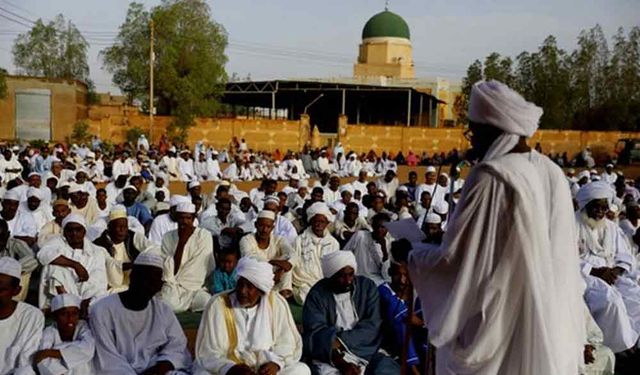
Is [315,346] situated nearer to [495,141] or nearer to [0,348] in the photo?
[0,348]

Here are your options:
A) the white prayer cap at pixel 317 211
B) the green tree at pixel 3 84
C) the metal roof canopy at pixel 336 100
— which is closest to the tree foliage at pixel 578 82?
the metal roof canopy at pixel 336 100

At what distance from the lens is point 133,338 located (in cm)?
461

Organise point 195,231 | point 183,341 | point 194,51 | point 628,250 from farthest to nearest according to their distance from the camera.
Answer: point 194,51 → point 195,231 → point 628,250 → point 183,341

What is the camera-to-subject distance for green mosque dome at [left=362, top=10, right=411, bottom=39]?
50.0 meters

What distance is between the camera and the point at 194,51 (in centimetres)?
3086

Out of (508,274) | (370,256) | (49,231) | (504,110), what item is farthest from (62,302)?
(370,256)

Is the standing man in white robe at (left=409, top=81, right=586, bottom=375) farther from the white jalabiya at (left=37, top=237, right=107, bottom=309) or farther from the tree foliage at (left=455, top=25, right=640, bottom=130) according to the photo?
the tree foliage at (left=455, top=25, right=640, bottom=130)

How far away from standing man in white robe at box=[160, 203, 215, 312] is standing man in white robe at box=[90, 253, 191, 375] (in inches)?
91.9

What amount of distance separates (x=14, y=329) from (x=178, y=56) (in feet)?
89.4

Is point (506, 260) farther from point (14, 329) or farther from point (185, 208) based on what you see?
point (185, 208)

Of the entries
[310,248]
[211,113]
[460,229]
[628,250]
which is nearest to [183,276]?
[310,248]

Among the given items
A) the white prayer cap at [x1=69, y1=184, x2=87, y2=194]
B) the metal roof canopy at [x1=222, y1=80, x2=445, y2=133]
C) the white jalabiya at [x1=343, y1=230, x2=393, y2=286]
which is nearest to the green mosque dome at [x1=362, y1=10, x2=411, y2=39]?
the metal roof canopy at [x1=222, y1=80, x2=445, y2=133]

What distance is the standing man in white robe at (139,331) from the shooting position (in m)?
4.55

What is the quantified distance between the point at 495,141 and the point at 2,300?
3.21 meters
